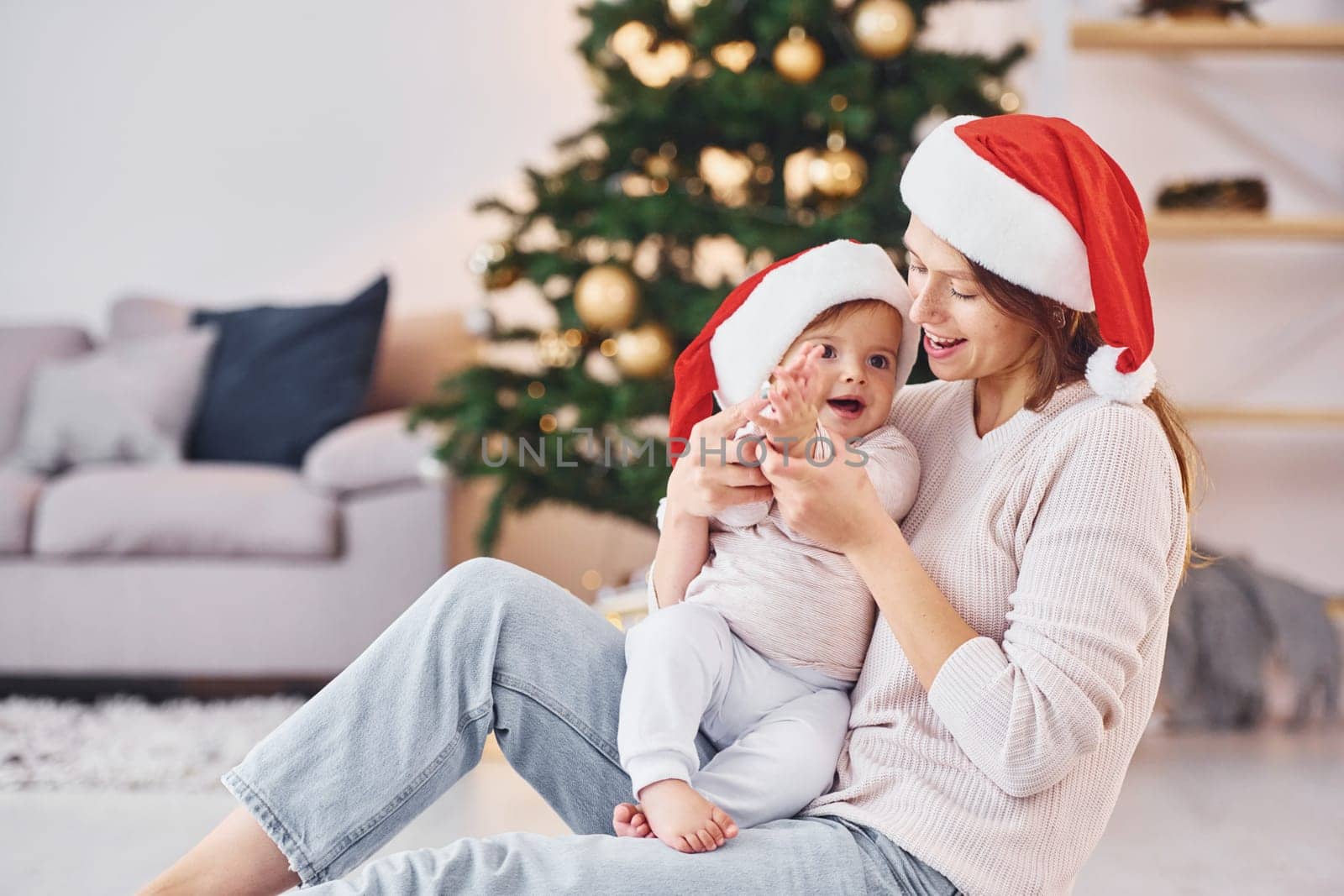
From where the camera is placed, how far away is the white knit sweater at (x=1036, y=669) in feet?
3.07

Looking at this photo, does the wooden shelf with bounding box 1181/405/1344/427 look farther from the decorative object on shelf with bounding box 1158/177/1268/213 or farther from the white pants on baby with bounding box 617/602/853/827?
the white pants on baby with bounding box 617/602/853/827

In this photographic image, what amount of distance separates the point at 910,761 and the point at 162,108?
3694 mm

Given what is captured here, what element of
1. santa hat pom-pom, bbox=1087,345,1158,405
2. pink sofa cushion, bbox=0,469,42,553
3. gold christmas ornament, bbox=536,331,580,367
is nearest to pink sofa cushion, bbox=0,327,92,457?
pink sofa cushion, bbox=0,469,42,553

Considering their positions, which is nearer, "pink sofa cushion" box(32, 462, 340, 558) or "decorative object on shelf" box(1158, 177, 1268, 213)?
"pink sofa cushion" box(32, 462, 340, 558)

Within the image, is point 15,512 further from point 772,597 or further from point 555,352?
point 772,597

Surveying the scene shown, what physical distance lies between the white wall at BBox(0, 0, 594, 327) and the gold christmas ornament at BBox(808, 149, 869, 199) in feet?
5.48

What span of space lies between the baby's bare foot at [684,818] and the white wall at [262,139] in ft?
10.2

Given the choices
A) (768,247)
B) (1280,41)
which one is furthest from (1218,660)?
(1280,41)

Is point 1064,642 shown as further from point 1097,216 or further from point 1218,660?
point 1218,660

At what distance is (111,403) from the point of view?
304 centimetres

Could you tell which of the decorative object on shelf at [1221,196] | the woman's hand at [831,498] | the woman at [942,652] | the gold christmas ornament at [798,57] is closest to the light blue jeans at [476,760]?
the woman at [942,652]

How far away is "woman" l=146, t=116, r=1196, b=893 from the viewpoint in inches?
37.0

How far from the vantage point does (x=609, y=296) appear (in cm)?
236

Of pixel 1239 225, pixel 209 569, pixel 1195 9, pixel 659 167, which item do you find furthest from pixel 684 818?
pixel 1195 9
